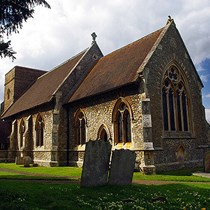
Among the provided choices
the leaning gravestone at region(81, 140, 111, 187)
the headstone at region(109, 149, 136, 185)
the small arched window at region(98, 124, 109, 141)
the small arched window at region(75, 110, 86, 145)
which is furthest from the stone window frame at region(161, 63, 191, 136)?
the leaning gravestone at region(81, 140, 111, 187)

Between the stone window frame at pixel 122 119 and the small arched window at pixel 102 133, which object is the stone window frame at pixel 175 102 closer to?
the stone window frame at pixel 122 119

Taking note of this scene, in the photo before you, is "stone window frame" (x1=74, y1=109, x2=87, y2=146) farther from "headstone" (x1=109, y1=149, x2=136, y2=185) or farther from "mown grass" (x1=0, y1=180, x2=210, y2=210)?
"mown grass" (x1=0, y1=180, x2=210, y2=210)

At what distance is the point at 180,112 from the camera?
19109 millimetres

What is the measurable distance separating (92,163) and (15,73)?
1207 inches

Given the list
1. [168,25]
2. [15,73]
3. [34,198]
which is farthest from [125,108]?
[15,73]

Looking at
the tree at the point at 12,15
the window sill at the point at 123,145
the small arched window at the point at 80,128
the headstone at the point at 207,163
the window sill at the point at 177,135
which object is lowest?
the headstone at the point at 207,163

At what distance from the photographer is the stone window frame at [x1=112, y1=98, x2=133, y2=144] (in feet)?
57.5

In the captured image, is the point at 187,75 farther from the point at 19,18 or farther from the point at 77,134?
the point at 19,18

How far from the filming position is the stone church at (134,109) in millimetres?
16656

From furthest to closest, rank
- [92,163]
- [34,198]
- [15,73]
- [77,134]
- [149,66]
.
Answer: [15,73] < [77,134] < [149,66] < [92,163] < [34,198]

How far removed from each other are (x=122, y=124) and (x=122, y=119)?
1.09ft

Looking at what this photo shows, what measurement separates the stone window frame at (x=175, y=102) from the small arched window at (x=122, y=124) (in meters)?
2.37

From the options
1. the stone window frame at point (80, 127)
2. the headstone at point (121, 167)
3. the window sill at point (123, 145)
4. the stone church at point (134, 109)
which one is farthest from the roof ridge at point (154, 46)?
the headstone at point (121, 167)

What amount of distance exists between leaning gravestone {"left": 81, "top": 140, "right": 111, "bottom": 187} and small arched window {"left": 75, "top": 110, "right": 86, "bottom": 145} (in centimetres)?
1147
